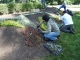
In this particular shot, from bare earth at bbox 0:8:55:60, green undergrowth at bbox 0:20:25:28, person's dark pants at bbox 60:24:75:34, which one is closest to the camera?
bare earth at bbox 0:8:55:60

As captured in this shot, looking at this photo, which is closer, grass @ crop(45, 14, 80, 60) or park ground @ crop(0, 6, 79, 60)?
park ground @ crop(0, 6, 79, 60)

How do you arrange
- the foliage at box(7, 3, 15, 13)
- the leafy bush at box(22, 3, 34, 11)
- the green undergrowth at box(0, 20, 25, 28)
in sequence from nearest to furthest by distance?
the green undergrowth at box(0, 20, 25, 28) → the foliage at box(7, 3, 15, 13) → the leafy bush at box(22, 3, 34, 11)

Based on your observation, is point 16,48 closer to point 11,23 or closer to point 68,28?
point 11,23

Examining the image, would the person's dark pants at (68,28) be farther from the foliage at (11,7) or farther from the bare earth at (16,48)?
the foliage at (11,7)

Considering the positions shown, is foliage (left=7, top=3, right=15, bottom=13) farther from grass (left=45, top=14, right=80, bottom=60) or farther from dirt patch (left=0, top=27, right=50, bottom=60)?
dirt patch (left=0, top=27, right=50, bottom=60)

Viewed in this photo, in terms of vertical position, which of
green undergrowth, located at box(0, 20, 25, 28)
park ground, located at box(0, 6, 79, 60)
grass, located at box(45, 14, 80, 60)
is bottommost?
grass, located at box(45, 14, 80, 60)

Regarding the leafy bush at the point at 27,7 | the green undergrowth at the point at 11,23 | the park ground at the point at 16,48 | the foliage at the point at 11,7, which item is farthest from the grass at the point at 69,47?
the leafy bush at the point at 27,7

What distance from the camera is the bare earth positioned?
794cm

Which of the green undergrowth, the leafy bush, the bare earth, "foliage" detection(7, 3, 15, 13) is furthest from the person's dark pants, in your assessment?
the leafy bush

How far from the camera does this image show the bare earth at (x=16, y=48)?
794cm

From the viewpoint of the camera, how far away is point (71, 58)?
8.28 m

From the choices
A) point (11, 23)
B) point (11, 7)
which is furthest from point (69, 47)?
point (11, 7)

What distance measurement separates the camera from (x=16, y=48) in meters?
8.46

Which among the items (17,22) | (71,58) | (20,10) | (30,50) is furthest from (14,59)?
(20,10)
